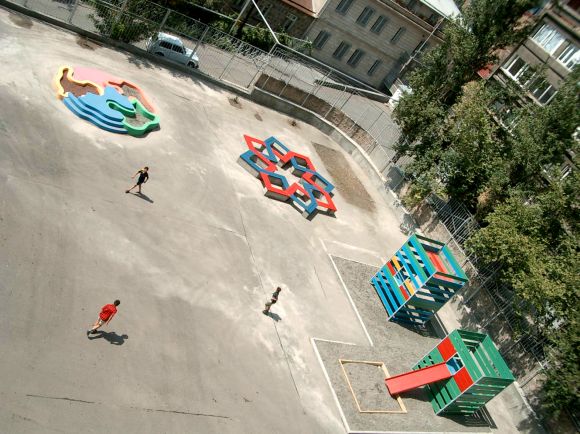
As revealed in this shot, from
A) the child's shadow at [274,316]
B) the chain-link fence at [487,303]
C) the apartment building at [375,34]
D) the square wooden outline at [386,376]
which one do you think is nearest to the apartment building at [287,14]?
the apartment building at [375,34]

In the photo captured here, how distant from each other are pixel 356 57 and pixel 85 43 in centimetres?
2781

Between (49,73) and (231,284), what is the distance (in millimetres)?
13330

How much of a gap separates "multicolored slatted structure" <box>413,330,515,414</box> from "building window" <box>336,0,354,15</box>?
111ft

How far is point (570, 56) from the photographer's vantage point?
33375mm

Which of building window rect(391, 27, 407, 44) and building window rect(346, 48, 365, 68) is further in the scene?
building window rect(346, 48, 365, 68)

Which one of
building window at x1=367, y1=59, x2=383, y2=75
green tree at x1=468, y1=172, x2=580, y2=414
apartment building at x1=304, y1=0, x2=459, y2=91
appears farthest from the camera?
building window at x1=367, y1=59, x2=383, y2=75

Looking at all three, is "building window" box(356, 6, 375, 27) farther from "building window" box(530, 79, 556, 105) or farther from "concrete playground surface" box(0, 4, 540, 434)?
"concrete playground surface" box(0, 4, 540, 434)

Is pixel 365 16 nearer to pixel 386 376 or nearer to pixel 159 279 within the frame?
pixel 386 376

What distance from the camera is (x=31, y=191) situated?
16.8 metres

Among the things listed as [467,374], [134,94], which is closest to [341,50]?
[134,94]

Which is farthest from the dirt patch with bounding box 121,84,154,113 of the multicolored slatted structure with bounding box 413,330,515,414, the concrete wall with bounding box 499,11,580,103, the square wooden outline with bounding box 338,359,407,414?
the concrete wall with bounding box 499,11,580,103

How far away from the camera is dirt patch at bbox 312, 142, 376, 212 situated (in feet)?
96.6

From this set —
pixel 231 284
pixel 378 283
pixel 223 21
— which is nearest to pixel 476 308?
pixel 378 283

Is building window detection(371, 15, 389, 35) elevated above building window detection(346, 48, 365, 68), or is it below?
above
